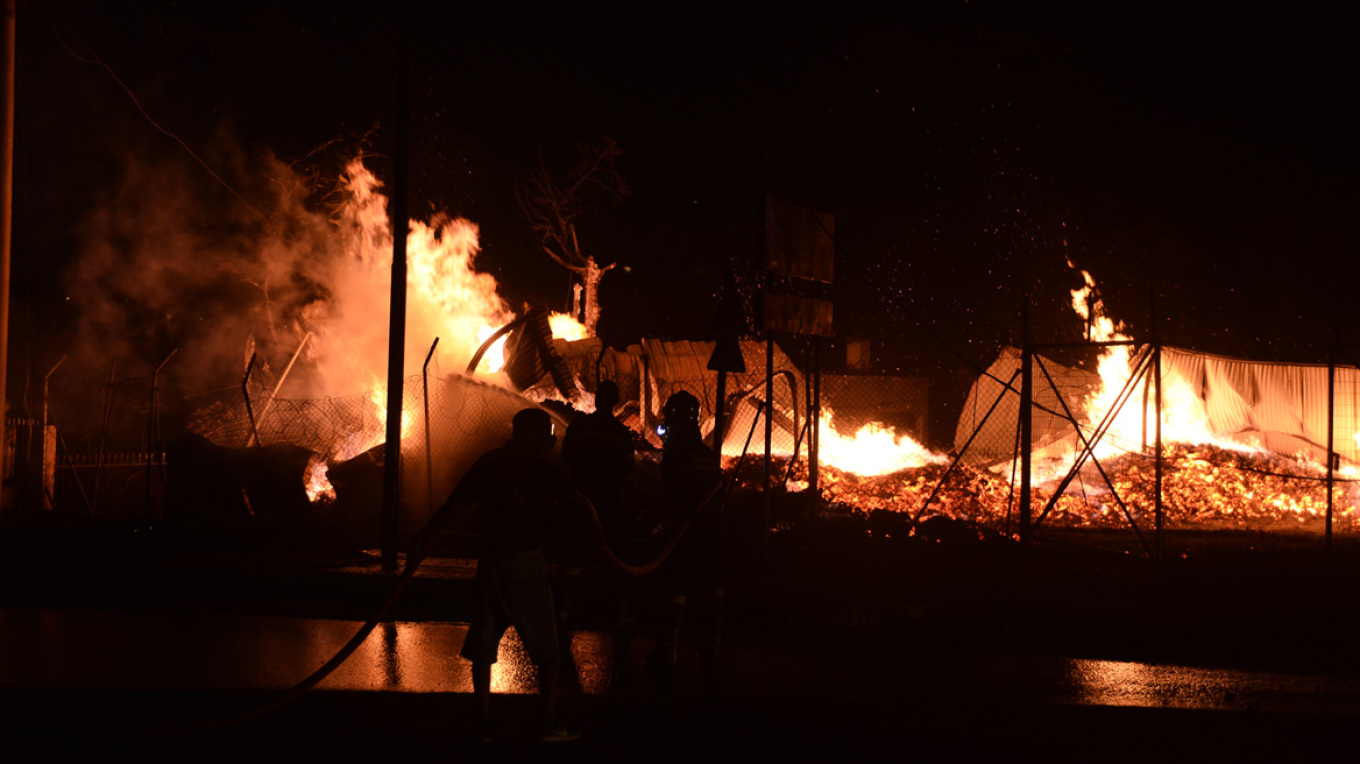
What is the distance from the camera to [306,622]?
815cm

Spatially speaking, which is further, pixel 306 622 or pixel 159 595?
pixel 159 595

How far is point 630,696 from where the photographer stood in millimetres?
5918

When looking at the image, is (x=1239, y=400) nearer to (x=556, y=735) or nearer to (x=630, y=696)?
(x=630, y=696)

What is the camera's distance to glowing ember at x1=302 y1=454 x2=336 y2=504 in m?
14.7

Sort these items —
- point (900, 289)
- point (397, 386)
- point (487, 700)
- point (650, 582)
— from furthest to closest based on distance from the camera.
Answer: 1. point (900, 289)
2. point (397, 386)
3. point (650, 582)
4. point (487, 700)

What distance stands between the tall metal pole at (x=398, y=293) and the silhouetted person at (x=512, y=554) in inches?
219

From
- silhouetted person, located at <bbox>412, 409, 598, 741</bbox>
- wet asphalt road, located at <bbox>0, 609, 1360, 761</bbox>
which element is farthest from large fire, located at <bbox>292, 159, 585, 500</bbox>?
silhouetted person, located at <bbox>412, 409, 598, 741</bbox>

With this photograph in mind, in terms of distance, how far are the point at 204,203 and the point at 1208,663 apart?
23.4 meters

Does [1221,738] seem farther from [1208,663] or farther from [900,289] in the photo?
[900,289]

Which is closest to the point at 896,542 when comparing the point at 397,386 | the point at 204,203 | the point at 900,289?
the point at 397,386

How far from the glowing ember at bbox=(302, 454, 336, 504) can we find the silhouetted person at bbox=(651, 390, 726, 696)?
9.76 meters

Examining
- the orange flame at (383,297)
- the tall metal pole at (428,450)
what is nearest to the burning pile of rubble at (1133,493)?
the tall metal pole at (428,450)

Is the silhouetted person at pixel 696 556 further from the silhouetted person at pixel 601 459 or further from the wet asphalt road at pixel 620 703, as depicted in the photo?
the silhouetted person at pixel 601 459

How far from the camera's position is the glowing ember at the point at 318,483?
14.7 meters
